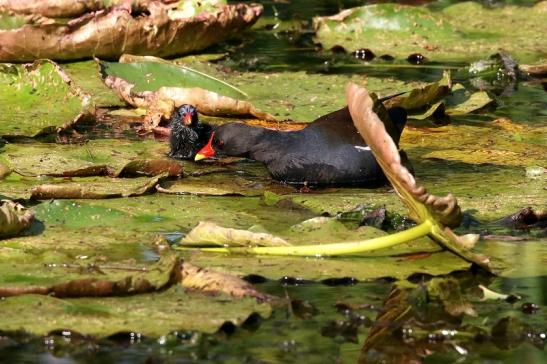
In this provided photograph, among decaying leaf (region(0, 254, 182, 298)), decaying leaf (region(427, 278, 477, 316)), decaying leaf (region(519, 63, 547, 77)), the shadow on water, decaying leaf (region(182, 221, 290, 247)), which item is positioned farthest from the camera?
decaying leaf (region(519, 63, 547, 77))

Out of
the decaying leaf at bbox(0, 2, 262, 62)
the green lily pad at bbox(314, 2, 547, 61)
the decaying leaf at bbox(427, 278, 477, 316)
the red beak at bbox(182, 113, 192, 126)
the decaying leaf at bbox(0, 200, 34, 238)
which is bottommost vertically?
the green lily pad at bbox(314, 2, 547, 61)

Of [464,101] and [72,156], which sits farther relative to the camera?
[464,101]

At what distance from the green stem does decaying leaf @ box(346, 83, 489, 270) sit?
1.9 inches

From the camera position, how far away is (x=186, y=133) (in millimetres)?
5969

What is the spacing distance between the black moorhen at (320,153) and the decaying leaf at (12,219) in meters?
1.65

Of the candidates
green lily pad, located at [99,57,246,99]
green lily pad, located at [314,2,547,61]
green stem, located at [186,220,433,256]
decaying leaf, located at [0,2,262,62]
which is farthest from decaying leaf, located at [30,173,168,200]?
green lily pad, located at [314,2,547,61]

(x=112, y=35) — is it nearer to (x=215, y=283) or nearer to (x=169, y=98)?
(x=169, y=98)

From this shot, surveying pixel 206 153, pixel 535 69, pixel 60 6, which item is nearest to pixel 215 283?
pixel 206 153

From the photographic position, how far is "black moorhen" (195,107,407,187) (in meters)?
5.52

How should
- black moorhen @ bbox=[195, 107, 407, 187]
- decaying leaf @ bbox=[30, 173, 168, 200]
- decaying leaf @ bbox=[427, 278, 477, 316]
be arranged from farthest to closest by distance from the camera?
black moorhen @ bbox=[195, 107, 407, 187]
decaying leaf @ bbox=[30, 173, 168, 200]
decaying leaf @ bbox=[427, 278, 477, 316]

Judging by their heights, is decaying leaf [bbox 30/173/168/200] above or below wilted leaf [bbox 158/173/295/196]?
above

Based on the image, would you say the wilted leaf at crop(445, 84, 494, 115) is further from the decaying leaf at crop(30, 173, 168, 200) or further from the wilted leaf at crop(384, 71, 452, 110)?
the decaying leaf at crop(30, 173, 168, 200)

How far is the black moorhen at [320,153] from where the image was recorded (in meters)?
5.52

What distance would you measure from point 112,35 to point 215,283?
12.2ft
